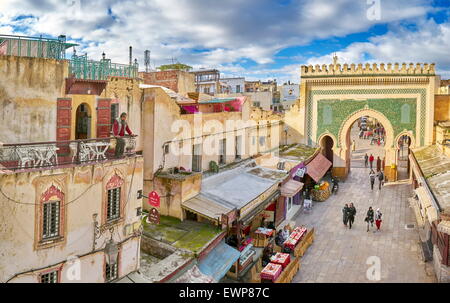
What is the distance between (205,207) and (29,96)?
6.03m

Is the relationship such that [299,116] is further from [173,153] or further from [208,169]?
[173,153]

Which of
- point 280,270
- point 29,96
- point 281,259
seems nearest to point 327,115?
point 281,259

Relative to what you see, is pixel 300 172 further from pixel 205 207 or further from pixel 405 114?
pixel 405 114

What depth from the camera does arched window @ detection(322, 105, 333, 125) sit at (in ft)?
88.7

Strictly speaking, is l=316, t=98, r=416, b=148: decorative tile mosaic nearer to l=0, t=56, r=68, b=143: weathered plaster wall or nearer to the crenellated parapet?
the crenellated parapet

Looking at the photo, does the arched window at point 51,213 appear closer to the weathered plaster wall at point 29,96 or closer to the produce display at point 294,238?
the weathered plaster wall at point 29,96

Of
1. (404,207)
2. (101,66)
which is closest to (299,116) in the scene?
(404,207)

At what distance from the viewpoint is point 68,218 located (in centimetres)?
826

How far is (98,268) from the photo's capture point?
351 inches

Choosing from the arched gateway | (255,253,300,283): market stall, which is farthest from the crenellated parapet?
(255,253,300,283): market stall

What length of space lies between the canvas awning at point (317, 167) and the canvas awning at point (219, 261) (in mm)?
10928

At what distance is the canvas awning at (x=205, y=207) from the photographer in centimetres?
1222

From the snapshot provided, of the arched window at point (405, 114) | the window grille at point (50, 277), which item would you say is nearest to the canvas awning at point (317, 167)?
the arched window at point (405, 114)

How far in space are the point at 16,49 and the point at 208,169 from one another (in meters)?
8.85
